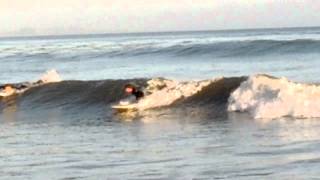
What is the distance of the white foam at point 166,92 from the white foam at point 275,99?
183cm

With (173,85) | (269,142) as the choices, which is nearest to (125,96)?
(173,85)

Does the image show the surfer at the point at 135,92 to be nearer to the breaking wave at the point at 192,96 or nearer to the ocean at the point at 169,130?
the breaking wave at the point at 192,96

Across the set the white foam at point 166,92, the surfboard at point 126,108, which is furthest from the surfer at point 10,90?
the surfboard at point 126,108

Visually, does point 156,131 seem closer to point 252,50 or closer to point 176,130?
point 176,130

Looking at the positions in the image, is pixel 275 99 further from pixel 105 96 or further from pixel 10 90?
pixel 10 90

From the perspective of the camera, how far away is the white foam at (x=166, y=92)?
19661mm

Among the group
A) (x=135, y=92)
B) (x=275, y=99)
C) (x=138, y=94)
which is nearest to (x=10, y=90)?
(x=135, y=92)

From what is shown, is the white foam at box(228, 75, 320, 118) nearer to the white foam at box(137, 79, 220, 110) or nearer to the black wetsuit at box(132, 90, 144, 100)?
the white foam at box(137, 79, 220, 110)

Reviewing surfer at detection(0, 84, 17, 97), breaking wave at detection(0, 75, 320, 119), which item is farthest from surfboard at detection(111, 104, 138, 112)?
surfer at detection(0, 84, 17, 97)

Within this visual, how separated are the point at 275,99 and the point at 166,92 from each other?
404 cm

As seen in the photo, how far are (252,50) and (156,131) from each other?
94.6 ft

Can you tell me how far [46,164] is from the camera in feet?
38.2

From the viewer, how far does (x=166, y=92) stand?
2034 cm

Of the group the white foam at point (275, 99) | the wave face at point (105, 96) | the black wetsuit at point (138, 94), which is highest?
the white foam at point (275, 99)
